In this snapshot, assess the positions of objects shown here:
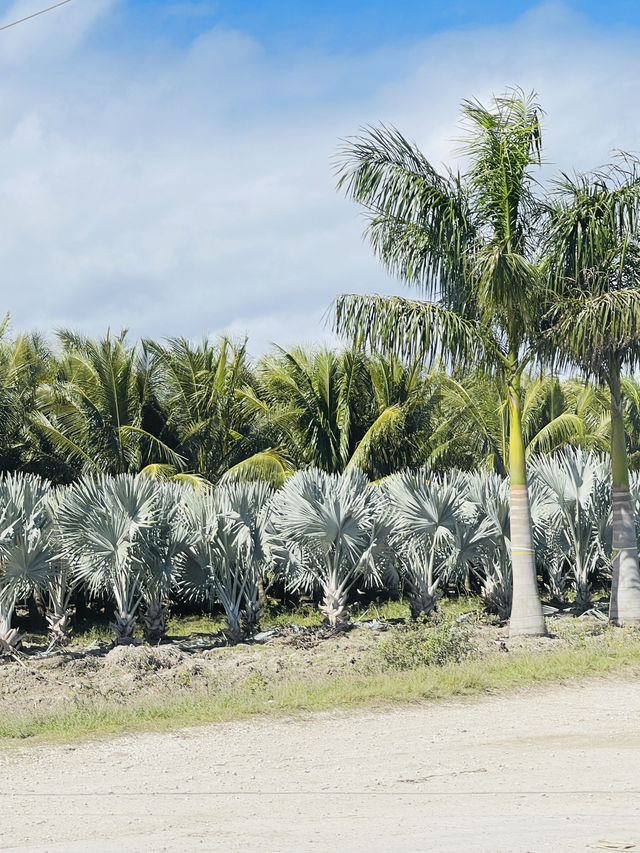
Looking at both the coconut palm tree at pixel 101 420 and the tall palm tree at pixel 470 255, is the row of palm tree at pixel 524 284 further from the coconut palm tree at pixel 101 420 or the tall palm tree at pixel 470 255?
the coconut palm tree at pixel 101 420

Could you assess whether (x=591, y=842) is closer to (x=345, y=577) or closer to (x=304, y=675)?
(x=304, y=675)

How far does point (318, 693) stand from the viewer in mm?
9633

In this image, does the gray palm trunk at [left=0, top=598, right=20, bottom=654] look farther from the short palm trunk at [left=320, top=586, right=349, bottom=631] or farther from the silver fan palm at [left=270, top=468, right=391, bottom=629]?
the short palm trunk at [left=320, top=586, right=349, bottom=631]

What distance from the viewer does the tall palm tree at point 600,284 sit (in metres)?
13.8

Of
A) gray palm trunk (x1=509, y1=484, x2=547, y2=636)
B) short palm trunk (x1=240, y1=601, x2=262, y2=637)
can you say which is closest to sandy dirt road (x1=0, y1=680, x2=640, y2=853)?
gray palm trunk (x1=509, y1=484, x2=547, y2=636)

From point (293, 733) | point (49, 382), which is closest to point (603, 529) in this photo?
point (293, 733)

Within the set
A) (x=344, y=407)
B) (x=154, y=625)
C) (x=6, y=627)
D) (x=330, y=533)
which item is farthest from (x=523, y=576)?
(x=344, y=407)

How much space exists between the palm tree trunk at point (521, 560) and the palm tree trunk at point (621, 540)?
1651 mm

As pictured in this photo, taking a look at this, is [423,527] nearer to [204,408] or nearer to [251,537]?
[251,537]

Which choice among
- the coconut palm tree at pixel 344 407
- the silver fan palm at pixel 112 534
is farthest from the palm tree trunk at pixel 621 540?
the coconut palm tree at pixel 344 407

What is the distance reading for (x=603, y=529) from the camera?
18.4m

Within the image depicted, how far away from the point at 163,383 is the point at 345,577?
1070 cm

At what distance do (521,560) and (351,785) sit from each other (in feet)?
26.1

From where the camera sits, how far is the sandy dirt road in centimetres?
512
